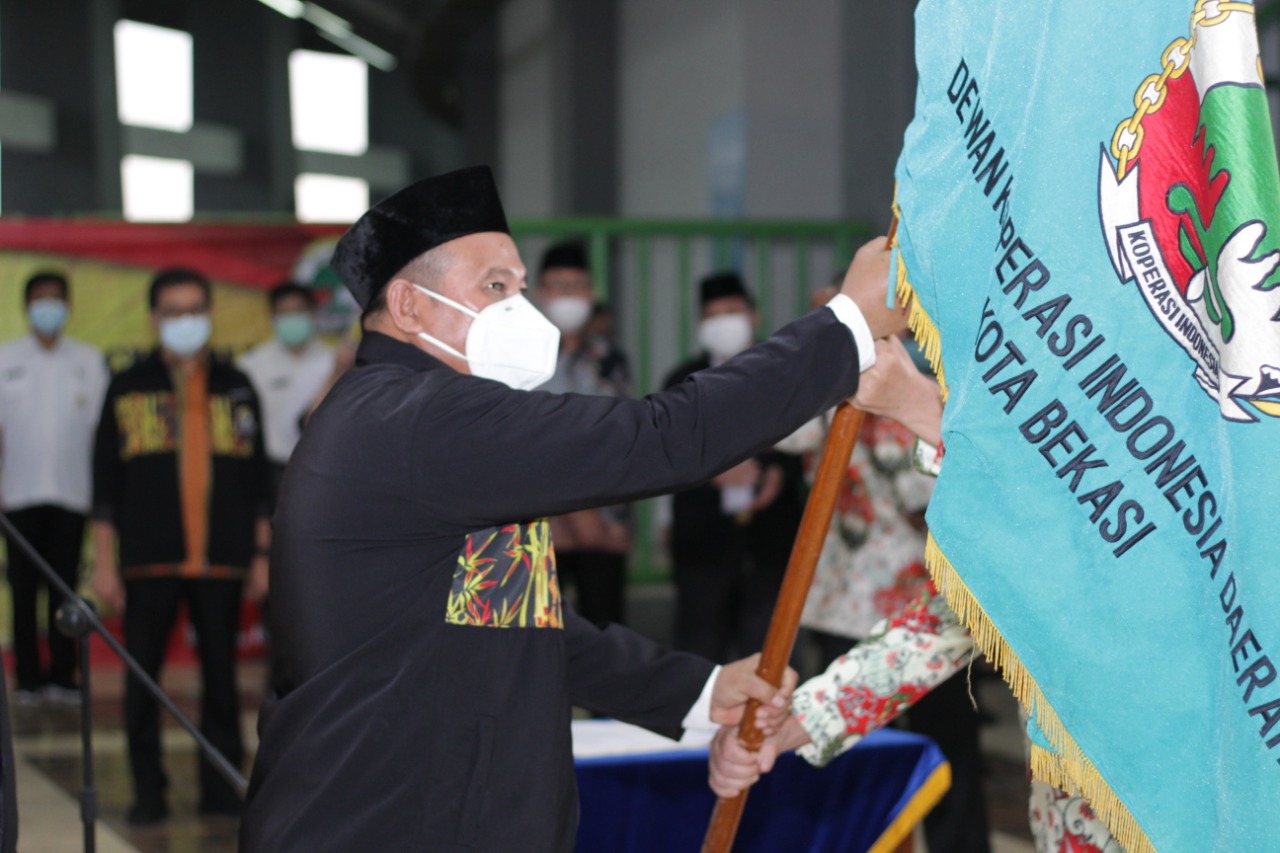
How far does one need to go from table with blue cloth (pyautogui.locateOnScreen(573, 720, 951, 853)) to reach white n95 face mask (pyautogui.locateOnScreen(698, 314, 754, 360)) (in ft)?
10.6

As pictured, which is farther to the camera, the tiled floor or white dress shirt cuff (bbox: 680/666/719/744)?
the tiled floor

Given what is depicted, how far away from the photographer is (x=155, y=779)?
4.77 meters

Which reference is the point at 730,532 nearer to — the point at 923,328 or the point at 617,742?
the point at 617,742

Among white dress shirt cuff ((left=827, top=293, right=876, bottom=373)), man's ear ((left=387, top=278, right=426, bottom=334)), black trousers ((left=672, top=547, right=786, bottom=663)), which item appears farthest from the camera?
black trousers ((left=672, top=547, right=786, bottom=663))

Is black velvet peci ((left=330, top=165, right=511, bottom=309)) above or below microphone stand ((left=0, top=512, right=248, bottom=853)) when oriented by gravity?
above

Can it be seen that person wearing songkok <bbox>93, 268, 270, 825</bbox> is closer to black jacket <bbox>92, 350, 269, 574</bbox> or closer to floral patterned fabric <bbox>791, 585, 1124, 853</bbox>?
black jacket <bbox>92, 350, 269, 574</bbox>

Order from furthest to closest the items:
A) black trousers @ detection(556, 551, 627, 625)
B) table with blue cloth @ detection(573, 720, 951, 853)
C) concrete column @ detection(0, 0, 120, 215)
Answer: concrete column @ detection(0, 0, 120, 215), black trousers @ detection(556, 551, 627, 625), table with blue cloth @ detection(573, 720, 951, 853)

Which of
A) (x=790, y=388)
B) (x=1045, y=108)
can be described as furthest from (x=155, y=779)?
(x=1045, y=108)

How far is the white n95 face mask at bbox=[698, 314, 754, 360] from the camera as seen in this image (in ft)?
19.3

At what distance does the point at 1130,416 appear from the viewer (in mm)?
1733

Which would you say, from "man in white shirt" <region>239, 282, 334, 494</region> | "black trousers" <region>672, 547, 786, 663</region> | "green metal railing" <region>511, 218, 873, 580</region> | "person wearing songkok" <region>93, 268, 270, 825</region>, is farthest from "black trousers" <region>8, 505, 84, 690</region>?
"black trousers" <region>672, 547, 786, 663</region>

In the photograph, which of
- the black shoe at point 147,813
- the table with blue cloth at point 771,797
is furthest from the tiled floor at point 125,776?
the table with blue cloth at point 771,797

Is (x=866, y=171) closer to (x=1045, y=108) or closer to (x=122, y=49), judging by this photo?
(x=1045, y=108)

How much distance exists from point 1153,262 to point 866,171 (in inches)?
268
